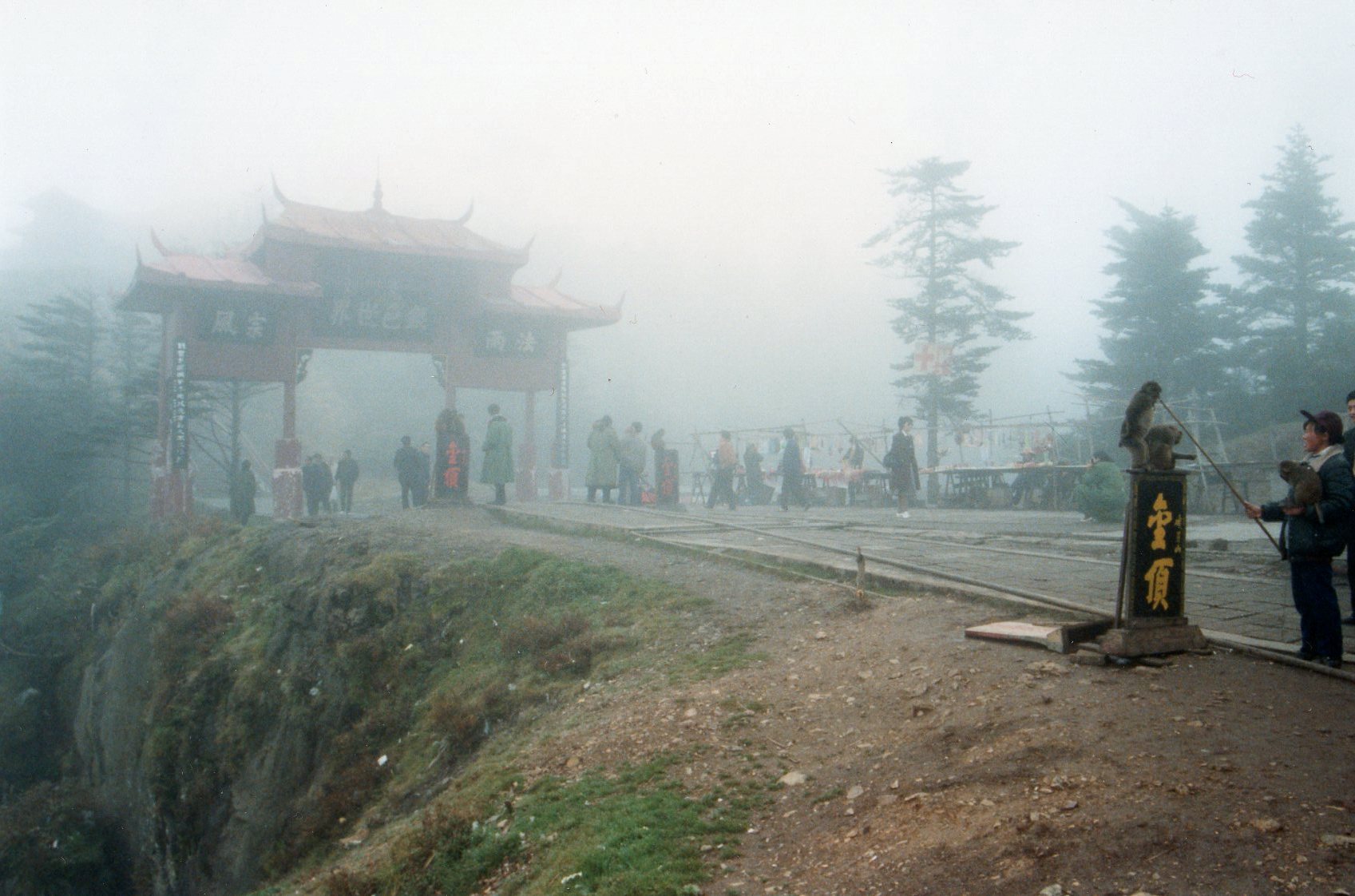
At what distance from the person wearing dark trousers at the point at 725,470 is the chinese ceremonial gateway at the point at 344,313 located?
15.8 feet

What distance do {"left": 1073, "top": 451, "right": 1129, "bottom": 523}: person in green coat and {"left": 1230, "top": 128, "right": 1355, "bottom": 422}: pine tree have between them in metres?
11.4

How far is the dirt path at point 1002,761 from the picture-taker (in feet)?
10.5

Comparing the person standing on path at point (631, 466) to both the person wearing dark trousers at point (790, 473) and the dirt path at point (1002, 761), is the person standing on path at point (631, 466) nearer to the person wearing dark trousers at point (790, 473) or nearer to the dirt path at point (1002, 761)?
the person wearing dark trousers at point (790, 473)

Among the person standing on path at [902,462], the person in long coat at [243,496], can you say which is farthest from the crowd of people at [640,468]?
the person in long coat at [243,496]

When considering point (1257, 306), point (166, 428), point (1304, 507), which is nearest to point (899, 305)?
point (1257, 306)

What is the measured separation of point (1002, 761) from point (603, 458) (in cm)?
1521

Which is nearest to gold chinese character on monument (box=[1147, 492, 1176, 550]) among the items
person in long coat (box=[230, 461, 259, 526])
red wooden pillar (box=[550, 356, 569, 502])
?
person in long coat (box=[230, 461, 259, 526])

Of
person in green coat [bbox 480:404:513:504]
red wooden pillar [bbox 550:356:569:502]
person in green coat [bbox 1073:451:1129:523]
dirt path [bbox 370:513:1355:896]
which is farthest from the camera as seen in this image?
red wooden pillar [bbox 550:356:569:502]

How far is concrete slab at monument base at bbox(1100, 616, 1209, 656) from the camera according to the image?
4.98 meters

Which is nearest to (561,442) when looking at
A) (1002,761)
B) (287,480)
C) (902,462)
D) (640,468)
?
(640,468)

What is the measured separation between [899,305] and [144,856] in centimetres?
2355

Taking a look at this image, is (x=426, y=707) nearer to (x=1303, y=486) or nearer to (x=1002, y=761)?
(x=1002, y=761)

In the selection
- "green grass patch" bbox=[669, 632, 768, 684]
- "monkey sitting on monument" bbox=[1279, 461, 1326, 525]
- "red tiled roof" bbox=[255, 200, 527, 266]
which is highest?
"red tiled roof" bbox=[255, 200, 527, 266]

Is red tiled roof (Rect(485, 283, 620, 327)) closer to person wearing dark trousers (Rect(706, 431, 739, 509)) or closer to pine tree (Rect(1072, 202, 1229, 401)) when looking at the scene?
person wearing dark trousers (Rect(706, 431, 739, 509))
